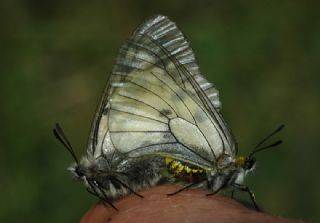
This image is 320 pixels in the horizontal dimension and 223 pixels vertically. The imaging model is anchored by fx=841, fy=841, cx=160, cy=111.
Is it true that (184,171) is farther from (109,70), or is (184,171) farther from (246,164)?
(109,70)

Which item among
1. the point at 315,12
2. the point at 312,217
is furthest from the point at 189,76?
the point at 315,12

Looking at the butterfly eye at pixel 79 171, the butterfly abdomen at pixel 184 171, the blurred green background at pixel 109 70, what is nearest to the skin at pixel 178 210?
the butterfly abdomen at pixel 184 171

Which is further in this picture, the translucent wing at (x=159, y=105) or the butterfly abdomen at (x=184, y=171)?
the translucent wing at (x=159, y=105)

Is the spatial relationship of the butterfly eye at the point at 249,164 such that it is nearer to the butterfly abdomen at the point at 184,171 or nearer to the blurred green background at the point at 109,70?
the butterfly abdomen at the point at 184,171

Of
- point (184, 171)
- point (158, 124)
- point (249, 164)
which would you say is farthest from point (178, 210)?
point (158, 124)

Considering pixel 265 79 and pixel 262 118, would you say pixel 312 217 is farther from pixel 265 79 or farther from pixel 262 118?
pixel 265 79
